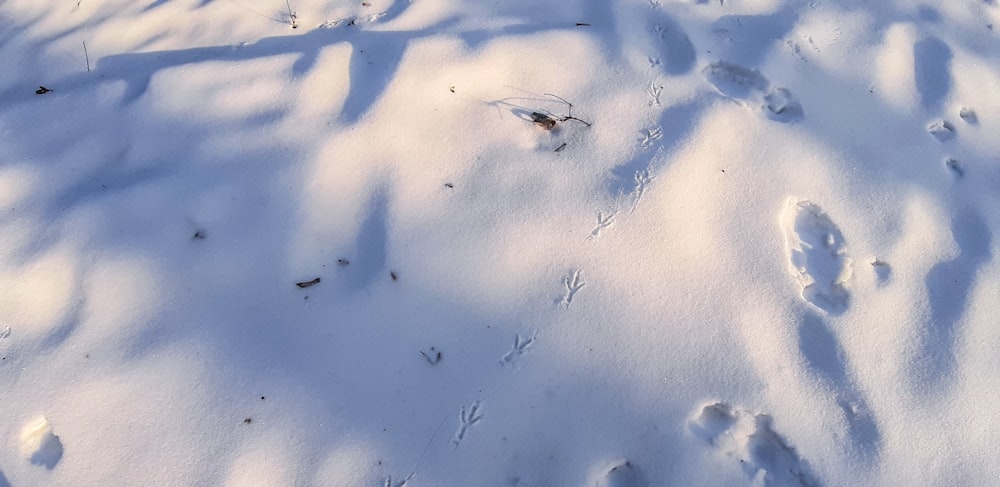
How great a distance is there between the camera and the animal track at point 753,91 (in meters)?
1.76

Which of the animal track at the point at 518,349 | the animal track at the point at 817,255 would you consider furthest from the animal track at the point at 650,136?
the animal track at the point at 518,349

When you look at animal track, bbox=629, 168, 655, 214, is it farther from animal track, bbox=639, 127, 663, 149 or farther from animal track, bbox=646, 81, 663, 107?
animal track, bbox=646, 81, 663, 107

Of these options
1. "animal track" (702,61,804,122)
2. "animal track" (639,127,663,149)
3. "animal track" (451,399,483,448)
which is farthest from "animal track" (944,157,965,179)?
"animal track" (451,399,483,448)

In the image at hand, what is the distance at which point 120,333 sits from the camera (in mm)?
1463

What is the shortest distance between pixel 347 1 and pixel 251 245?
0.89m

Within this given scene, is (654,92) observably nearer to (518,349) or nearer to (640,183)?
(640,183)

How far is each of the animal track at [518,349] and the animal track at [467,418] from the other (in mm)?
A: 108

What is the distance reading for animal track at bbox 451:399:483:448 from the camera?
1.35m

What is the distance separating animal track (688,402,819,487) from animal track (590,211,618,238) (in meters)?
0.49

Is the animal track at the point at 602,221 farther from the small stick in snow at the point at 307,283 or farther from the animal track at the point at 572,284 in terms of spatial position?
the small stick in snow at the point at 307,283

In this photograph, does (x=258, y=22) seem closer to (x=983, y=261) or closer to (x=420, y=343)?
(x=420, y=343)

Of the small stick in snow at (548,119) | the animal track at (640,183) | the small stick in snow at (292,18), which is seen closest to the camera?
the animal track at (640,183)

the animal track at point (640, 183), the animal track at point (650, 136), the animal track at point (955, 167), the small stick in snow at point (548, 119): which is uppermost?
the small stick in snow at point (548, 119)

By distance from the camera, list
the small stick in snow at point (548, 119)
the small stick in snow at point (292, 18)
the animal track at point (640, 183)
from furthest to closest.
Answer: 1. the small stick in snow at point (292, 18)
2. the small stick in snow at point (548, 119)
3. the animal track at point (640, 183)
